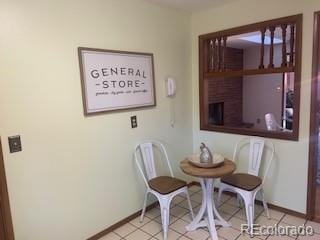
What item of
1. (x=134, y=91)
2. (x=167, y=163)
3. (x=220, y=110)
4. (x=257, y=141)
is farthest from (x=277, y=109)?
(x=134, y=91)

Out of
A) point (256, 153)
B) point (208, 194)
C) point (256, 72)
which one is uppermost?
point (256, 72)

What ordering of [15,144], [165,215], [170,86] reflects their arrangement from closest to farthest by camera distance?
[15,144]
[165,215]
[170,86]

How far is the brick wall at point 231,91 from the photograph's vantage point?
201 inches

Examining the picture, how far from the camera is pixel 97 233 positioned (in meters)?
2.38

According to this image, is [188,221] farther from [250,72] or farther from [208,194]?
[250,72]

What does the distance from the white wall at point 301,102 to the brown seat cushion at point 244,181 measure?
0.32 m

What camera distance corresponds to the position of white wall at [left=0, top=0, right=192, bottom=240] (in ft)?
5.88

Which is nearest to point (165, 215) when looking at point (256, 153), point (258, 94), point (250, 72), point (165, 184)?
point (165, 184)

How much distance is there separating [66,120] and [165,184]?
1.15 metres

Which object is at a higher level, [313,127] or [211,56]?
[211,56]

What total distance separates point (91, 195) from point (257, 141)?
1.84 metres

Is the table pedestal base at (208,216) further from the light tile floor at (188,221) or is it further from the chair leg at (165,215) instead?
the chair leg at (165,215)

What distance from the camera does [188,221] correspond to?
2.62 metres

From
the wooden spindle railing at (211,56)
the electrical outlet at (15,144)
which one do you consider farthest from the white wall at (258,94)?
the electrical outlet at (15,144)
